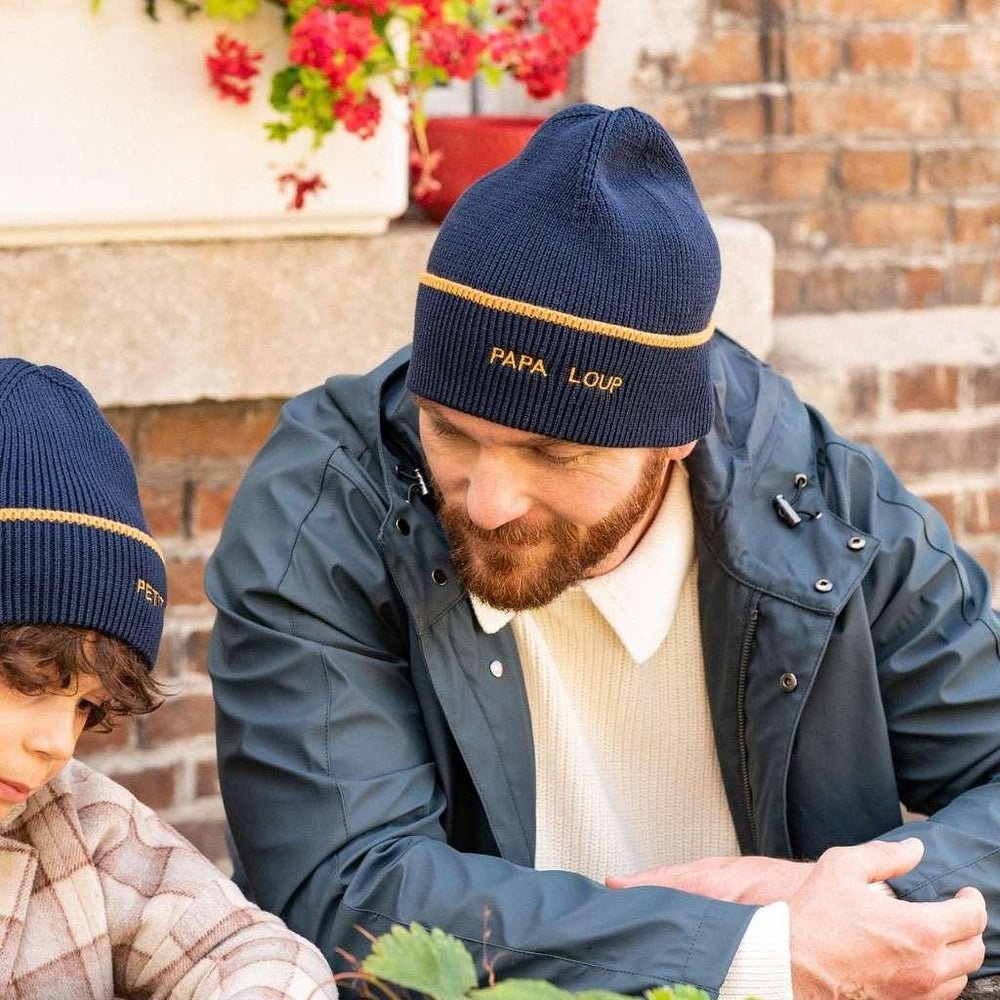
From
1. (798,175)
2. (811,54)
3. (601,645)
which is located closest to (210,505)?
(601,645)

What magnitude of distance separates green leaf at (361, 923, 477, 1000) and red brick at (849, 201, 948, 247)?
2752mm

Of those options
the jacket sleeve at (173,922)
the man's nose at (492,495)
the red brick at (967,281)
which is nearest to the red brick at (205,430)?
the man's nose at (492,495)

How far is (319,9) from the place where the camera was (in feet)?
9.07

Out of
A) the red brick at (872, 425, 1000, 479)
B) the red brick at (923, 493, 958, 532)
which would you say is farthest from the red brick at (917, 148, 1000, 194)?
the red brick at (923, 493, 958, 532)

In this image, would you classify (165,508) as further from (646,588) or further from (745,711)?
(745,711)

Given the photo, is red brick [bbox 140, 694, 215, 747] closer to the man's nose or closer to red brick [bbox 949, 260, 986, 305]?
the man's nose

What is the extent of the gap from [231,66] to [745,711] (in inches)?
52.4

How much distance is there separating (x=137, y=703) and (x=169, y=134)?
1278mm

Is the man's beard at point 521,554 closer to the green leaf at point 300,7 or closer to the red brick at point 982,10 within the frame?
the green leaf at point 300,7

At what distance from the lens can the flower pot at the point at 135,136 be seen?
2.78 metres

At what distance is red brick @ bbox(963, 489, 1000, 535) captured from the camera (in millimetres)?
3729

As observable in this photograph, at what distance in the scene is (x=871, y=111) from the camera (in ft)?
11.8

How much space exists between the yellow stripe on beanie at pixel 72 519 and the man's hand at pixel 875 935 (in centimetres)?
85

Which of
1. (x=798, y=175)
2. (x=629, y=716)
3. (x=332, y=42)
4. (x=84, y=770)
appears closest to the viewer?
(x=84, y=770)
